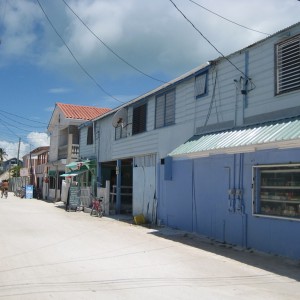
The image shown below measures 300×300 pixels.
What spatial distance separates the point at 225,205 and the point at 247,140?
2593 mm

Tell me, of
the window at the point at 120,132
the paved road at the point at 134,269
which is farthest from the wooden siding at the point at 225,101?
the paved road at the point at 134,269

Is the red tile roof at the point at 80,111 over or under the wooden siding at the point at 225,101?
over

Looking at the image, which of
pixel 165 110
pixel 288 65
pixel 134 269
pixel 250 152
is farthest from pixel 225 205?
pixel 165 110

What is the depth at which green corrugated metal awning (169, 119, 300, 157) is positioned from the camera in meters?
9.09

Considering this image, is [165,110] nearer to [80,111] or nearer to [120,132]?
[120,132]

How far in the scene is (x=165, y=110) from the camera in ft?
55.0

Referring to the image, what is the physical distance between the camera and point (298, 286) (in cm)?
726

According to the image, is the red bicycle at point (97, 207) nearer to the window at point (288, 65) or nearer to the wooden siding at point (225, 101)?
the wooden siding at point (225, 101)

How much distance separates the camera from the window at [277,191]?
990cm

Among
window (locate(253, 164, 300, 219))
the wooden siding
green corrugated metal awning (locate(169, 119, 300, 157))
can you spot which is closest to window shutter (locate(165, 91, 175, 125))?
the wooden siding

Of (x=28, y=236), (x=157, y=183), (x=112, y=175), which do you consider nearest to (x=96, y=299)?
(x=28, y=236)

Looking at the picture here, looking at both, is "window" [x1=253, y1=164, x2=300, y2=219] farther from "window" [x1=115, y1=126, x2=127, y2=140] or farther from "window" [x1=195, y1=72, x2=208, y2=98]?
"window" [x1=115, y1=126, x2=127, y2=140]

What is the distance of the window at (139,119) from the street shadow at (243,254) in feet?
19.8

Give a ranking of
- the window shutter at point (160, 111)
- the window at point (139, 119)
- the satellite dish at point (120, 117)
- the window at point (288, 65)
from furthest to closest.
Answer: the satellite dish at point (120, 117), the window at point (139, 119), the window shutter at point (160, 111), the window at point (288, 65)
